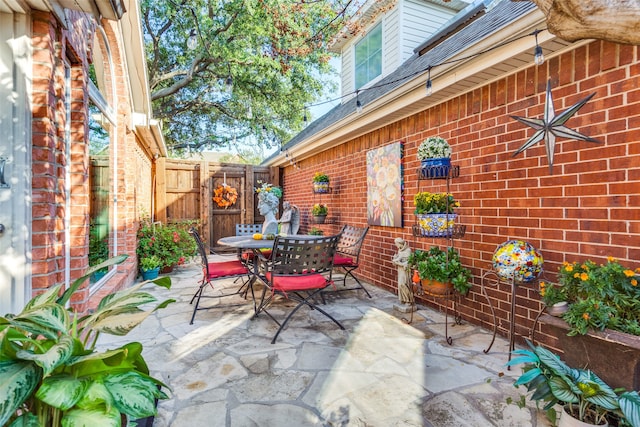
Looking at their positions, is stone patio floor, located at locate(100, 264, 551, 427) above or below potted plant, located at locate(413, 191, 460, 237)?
below

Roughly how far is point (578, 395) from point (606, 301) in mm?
556

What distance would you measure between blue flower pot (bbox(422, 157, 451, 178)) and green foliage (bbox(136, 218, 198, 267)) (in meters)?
4.25

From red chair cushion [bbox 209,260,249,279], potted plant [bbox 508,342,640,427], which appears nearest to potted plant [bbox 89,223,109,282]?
red chair cushion [bbox 209,260,249,279]

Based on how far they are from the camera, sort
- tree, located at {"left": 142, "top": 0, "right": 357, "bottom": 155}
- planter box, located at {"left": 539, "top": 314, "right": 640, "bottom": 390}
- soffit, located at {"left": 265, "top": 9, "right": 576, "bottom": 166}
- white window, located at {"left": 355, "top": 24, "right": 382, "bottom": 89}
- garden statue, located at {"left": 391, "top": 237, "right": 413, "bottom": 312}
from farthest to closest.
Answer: tree, located at {"left": 142, "top": 0, "right": 357, "bottom": 155}, white window, located at {"left": 355, "top": 24, "right": 382, "bottom": 89}, garden statue, located at {"left": 391, "top": 237, "right": 413, "bottom": 312}, soffit, located at {"left": 265, "top": 9, "right": 576, "bottom": 166}, planter box, located at {"left": 539, "top": 314, "right": 640, "bottom": 390}

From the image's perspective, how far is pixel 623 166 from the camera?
2.05 metres

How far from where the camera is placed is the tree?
22.1 ft

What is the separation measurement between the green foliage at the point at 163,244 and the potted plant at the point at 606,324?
16.8 feet

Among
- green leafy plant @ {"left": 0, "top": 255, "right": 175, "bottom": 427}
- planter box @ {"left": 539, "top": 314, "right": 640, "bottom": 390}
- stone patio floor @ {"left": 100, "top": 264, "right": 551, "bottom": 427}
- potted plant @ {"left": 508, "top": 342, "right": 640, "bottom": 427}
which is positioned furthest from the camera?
stone patio floor @ {"left": 100, "top": 264, "right": 551, "bottom": 427}

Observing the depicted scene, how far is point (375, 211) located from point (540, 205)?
2293 millimetres

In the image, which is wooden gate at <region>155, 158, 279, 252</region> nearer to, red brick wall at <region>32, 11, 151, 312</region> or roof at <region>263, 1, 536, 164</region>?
roof at <region>263, 1, 536, 164</region>

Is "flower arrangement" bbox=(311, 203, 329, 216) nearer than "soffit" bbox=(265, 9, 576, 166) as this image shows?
No

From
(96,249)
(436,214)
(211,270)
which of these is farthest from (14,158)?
(436,214)

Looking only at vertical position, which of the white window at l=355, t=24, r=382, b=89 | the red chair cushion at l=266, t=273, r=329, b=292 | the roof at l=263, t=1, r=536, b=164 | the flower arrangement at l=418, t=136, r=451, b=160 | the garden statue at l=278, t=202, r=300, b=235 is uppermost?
the white window at l=355, t=24, r=382, b=89

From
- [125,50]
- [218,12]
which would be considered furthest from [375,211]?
[218,12]
